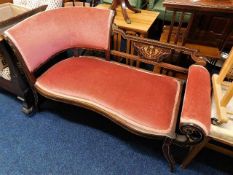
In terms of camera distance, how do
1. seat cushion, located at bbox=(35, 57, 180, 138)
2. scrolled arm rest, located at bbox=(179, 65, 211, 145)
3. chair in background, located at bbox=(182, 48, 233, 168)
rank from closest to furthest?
scrolled arm rest, located at bbox=(179, 65, 211, 145) → chair in background, located at bbox=(182, 48, 233, 168) → seat cushion, located at bbox=(35, 57, 180, 138)

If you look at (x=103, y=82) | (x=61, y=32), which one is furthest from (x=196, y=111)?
(x=61, y=32)

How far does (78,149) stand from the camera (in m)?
1.37

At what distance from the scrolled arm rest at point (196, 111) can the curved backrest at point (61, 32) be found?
73 centimetres

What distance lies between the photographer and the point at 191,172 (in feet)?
4.14

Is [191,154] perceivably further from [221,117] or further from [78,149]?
[78,149]

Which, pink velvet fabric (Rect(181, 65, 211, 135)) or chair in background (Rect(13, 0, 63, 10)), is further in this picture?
chair in background (Rect(13, 0, 63, 10))

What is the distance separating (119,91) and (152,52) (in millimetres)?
367

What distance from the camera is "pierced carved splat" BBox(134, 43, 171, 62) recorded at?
1.32 metres

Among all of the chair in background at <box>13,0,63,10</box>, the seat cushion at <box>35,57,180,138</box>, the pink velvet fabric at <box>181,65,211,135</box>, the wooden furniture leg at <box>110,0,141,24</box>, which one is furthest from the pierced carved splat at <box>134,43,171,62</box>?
the chair in background at <box>13,0,63,10</box>

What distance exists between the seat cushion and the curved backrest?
14 centimetres

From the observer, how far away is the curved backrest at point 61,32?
125cm

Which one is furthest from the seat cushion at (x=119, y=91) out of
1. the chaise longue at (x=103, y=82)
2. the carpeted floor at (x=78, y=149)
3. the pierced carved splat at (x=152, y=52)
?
the carpeted floor at (x=78, y=149)

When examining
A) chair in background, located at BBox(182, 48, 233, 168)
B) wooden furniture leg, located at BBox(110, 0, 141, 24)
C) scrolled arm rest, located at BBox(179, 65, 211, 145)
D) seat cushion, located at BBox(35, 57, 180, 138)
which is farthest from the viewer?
wooden furniture leg, located at BBox(110, 0, 141, 24)

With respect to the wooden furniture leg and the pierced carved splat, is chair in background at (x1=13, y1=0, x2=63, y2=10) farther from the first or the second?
the pierced carved splat
